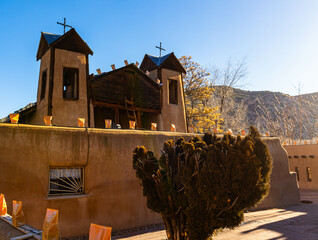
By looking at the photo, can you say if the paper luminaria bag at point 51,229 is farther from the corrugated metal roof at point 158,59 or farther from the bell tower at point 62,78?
the corrugated metal roof at point 158,59

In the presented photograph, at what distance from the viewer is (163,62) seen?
18.6 meters

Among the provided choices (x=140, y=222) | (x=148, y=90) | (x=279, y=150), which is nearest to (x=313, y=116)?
(x=279, y=150)

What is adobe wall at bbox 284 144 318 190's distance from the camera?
2427cm

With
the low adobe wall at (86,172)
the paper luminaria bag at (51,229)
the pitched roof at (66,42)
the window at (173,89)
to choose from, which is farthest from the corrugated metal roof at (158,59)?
the paper luminaria bag at (51,229)

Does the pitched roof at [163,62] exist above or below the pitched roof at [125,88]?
above

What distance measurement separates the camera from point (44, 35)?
1491 centimetres

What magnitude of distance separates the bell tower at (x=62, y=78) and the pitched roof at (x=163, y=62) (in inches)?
219

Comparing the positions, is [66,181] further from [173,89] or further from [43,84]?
[173,89]

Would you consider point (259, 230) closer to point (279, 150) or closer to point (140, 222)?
point (140, 222)

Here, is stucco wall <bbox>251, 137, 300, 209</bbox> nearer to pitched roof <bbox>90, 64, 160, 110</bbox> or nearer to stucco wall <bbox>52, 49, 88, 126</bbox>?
pitched roof <bbox>90, 64, 160, 110</bbox>

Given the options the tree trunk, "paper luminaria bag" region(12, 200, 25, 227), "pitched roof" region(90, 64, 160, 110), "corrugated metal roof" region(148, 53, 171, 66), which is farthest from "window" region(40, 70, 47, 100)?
the tree trunk

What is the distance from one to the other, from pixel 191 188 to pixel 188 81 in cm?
2500

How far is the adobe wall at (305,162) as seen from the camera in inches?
955

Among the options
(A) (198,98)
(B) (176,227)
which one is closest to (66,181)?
(B) (176,227)
